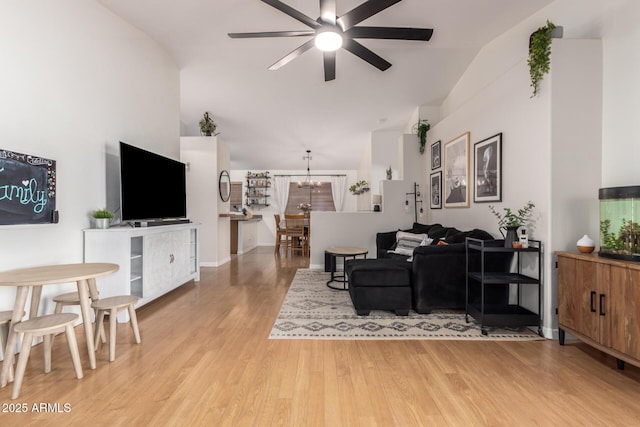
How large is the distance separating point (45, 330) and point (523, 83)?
4.24 m

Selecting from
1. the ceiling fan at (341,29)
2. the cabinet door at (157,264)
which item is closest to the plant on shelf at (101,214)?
the cabinet door at (157,264)

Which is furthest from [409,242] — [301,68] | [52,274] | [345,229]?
[52,274]

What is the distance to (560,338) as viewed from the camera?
2648 millimetres

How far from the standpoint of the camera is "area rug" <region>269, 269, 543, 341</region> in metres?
2.80

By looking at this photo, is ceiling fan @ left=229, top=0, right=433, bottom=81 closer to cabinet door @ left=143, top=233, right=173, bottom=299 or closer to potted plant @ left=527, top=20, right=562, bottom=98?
potted plant @ left=527, top=20, right=562, bottom=98

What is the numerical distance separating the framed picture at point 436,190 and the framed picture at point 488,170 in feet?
3.82

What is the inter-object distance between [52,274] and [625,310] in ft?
12.2

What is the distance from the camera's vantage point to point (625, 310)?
6.80 feet

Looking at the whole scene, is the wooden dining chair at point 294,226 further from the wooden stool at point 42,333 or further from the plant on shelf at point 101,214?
the wooden stool at point 42,333

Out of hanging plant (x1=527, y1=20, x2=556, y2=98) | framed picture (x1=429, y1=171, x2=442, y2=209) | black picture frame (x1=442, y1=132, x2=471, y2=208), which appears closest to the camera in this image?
hanging plant (x1=527, y1=20, x2=556, y2=98)

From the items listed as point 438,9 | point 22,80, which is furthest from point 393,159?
point 22,80

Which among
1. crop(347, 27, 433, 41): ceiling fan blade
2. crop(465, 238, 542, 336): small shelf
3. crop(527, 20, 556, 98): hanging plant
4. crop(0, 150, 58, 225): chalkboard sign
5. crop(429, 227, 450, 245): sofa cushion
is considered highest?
crop(347, 27, 433, 41): ceiling fan blade

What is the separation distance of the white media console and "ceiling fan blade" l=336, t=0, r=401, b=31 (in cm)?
278

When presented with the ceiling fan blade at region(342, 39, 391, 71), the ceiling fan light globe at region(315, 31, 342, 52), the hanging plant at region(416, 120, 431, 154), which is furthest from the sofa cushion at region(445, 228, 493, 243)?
the ceiling fan light globe at region(315, 31, 342, 52)
